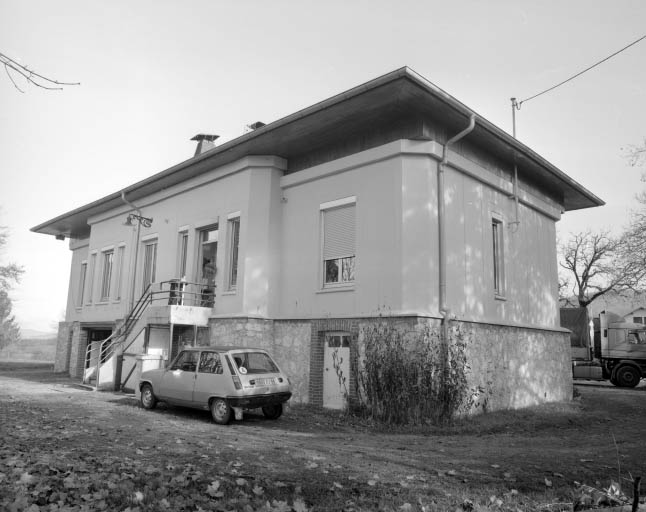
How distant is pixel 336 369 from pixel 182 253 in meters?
7.83

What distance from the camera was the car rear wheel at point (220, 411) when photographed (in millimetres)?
11391

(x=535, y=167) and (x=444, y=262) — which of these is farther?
(x=535, y=167)

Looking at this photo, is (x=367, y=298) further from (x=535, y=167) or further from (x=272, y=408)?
(x=535, y=167)

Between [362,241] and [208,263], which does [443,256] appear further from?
[208,263]

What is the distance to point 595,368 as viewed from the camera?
28000 millimetres

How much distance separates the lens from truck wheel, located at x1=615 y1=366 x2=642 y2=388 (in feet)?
87.0

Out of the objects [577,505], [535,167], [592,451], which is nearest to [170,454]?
[577,505]

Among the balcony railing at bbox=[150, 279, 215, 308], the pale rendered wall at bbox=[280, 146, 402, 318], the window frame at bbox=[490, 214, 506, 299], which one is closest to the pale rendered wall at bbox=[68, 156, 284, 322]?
the balcony railing at bbox=[150, 279, 215, 308]

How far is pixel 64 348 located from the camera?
1062 inches

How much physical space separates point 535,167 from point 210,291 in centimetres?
1049

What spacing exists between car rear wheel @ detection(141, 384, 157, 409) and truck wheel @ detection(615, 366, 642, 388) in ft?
74.6

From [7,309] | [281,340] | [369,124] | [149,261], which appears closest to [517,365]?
[281,340]

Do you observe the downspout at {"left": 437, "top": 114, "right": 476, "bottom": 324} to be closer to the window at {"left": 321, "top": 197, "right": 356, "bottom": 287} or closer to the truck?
the window at {"left": 321, "top": 197, "right": 356, "bottom": 287}

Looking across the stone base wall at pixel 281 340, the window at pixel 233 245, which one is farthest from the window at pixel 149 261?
the stone base wall at pixel 281 340
